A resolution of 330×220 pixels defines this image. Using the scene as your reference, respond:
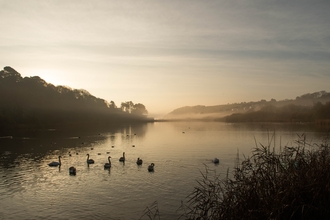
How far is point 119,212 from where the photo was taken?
606 inches

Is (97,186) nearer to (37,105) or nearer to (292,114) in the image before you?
(37,105)

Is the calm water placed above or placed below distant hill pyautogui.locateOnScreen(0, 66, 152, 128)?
below

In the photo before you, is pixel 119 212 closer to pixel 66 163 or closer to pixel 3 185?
pixel 3 185

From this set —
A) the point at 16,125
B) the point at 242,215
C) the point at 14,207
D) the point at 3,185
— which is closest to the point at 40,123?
the point at 16,125

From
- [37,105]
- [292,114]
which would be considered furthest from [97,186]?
[292,114]

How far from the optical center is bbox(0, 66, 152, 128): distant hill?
7912 cm

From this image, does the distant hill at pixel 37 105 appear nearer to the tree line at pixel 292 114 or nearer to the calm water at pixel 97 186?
the calm water at pixel 97 186

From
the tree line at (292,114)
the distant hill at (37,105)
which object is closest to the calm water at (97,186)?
the distant hill at (37,105)

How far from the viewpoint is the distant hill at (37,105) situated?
79125mm

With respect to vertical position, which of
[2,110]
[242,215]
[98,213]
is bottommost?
[98,213]

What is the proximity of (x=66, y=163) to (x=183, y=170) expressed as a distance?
13797 mm

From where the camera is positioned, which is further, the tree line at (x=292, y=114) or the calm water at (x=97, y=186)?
the tree line at (x=292, y=114)

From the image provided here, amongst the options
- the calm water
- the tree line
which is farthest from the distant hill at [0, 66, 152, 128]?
the tree line

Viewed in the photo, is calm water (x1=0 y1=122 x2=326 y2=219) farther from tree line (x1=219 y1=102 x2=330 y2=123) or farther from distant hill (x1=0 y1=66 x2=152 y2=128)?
tree line (x1=219 y1=102 x2=330 y2=123)
